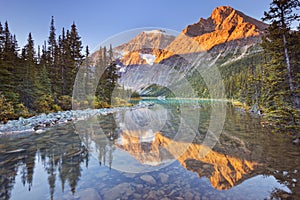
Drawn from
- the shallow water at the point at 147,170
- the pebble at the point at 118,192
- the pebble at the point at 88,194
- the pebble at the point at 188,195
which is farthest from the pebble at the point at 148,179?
the pebble at the point at 88,194

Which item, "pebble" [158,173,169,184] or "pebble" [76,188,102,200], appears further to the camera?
"pebble" [158,173,169,184]

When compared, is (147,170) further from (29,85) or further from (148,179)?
(29,85)

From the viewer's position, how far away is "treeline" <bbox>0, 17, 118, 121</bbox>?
1459 centimetres

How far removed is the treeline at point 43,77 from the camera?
1459cm

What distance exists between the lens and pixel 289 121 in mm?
7301

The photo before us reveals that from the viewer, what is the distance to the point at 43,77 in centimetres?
1891

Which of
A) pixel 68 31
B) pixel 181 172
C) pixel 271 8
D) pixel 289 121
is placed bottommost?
pixel 181 172

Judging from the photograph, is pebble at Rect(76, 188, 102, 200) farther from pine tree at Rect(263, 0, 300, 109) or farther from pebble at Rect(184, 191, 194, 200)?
pine tree at Rect(263, 0, 300, 109)

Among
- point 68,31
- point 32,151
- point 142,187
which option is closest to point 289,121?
point 142,187

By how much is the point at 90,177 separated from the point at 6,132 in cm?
779

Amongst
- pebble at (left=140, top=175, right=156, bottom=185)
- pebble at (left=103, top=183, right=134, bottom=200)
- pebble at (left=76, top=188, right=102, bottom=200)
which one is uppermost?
pebble at (left=76, top=188, right=102, bottom=200)

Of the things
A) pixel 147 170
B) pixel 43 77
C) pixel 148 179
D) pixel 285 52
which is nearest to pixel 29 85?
pixel 43 77

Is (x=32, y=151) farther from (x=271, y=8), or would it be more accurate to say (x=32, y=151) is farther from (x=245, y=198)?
(x=271, y=8)

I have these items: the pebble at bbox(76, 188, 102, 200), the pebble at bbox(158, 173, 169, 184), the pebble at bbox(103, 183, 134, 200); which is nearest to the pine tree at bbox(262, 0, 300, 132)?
the pebble at bbox(158, 173, 169, 184)
